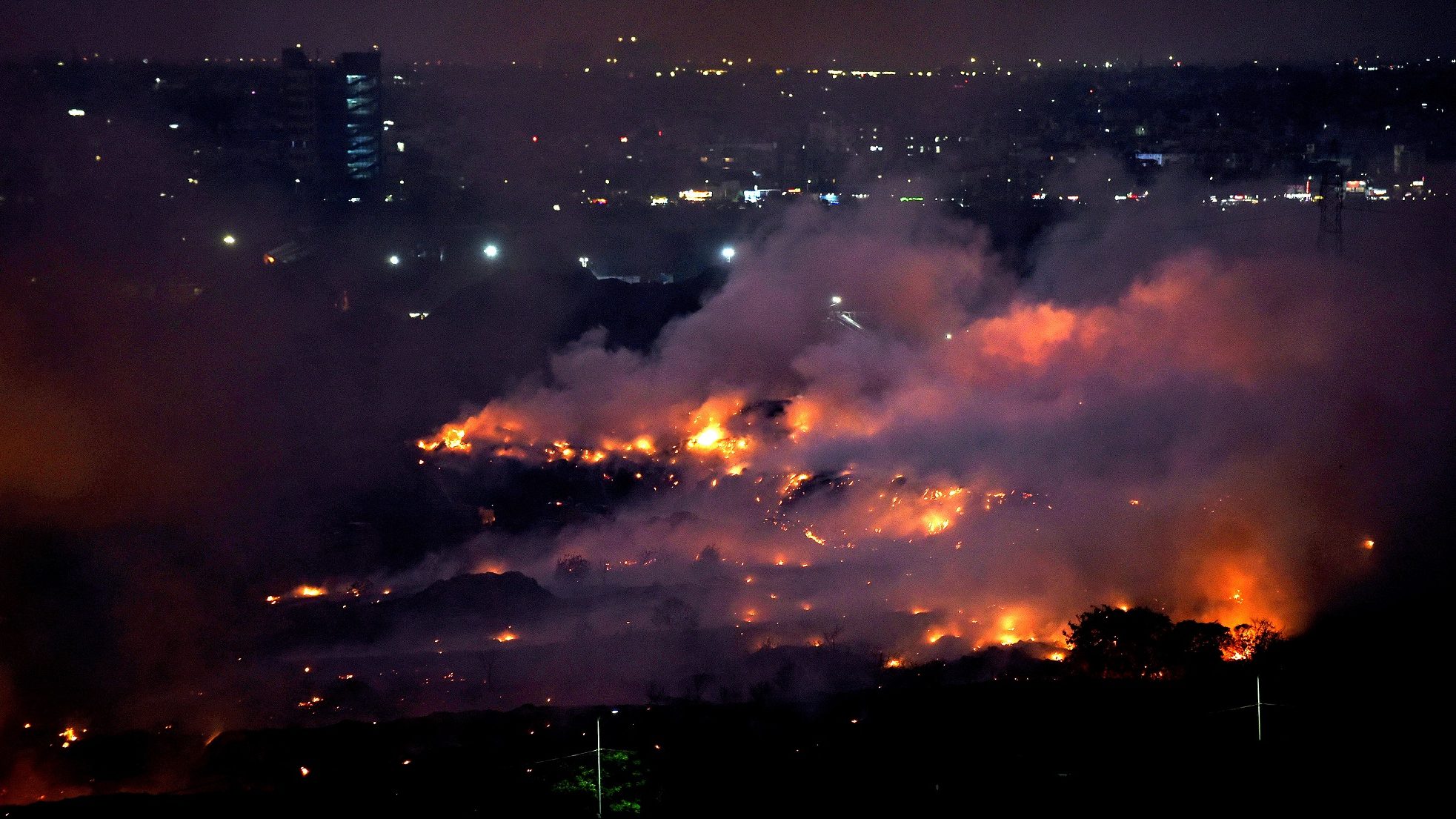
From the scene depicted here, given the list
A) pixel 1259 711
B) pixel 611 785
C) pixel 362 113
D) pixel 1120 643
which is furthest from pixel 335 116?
pixel 1259 711

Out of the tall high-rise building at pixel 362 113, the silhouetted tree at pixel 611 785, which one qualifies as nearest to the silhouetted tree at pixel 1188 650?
the silhouetted tree at pixel 611 785

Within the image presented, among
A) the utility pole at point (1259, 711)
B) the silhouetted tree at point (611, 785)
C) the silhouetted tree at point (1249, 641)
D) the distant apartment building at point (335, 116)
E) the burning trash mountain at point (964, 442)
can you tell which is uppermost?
the distant apartment building at point (335, 116)

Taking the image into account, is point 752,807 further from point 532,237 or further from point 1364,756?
point 532,237

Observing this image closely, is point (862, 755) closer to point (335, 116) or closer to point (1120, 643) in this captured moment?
point (1120, 643)

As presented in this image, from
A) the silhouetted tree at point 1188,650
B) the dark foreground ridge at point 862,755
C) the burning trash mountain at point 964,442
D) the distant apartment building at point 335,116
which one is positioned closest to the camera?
the dark foreground ridge at point 862,755

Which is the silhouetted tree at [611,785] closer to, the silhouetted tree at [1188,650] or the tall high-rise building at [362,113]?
the silhouetted tree at [1188,650]

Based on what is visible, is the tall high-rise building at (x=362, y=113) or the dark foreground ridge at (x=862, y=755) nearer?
the dark foreground ridge at (x=862, y=755)

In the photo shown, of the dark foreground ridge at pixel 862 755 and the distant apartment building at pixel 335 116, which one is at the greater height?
the distant apartment building at pixel 335 116

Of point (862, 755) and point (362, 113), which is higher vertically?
point (362, 113)

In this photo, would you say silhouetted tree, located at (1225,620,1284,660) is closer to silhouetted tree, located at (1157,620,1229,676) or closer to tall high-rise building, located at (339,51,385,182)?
silhouetted tree, located at (1157,620,1229,676)

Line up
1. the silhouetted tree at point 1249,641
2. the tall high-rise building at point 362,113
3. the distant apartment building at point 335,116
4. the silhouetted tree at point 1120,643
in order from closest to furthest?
1. the silhouetted tree at point 1120,643
2. the silhouetted tree at point 1249,641
3. the distant apartment building at point 335,116
4. the tall high-rise building at point 362,113

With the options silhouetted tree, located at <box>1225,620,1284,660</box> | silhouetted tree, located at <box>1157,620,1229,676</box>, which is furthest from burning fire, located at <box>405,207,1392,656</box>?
silhouetted tree, located at <box>1157,620,1229,676</box>
